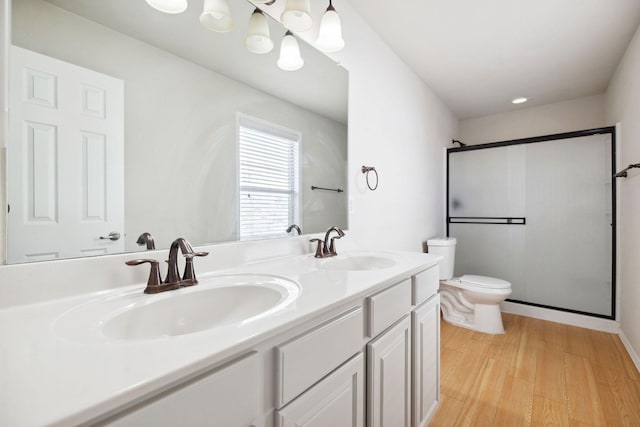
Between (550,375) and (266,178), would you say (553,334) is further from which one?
(266,178)

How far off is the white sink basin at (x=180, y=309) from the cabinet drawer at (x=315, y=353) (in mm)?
102

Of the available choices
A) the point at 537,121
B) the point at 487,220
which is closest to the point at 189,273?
the point at 487,220

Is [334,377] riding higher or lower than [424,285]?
lower

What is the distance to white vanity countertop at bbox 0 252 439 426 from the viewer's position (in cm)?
36

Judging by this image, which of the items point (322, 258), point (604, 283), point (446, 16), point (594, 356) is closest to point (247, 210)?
point (322, 258)

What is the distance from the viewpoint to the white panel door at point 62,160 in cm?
74

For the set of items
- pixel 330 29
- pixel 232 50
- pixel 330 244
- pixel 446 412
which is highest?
pixel 330 29

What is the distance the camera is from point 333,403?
2.65ft

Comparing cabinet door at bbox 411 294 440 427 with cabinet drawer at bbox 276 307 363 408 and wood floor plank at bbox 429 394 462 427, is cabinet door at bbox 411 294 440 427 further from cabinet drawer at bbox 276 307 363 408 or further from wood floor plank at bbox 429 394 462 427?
cabinet drawer at bbox 276 307 363 408

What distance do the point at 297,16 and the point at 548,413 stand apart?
7.79 ft

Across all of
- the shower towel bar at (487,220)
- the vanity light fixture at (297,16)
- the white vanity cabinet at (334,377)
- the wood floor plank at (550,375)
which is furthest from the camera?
the shower towel bar at (487,220)

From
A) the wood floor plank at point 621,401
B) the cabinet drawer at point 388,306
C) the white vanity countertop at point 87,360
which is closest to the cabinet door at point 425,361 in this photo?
the cabinet drawer at point 388,306

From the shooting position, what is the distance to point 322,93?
65.4 inches

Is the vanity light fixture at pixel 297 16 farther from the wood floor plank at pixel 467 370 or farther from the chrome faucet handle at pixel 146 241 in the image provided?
the wood floor plank at pixel 467 370
